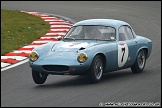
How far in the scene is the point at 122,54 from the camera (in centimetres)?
1304

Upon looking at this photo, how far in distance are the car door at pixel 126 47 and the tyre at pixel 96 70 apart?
31.7 inches

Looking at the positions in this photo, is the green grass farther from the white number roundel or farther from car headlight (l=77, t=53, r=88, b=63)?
car headlight (l=77, t=53, r=88, b=63)

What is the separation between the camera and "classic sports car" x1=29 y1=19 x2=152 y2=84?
11875 mm

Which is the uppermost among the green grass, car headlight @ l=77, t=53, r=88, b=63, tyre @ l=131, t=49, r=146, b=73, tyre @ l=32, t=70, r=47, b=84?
the green grass

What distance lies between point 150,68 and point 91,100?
4498 millimetres

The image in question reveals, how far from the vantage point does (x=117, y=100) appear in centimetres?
1009

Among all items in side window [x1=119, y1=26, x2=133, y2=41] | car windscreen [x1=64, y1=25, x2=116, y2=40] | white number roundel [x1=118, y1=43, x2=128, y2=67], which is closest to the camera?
white number roundel [x1=118, y1=43, x2=128, y2=67]

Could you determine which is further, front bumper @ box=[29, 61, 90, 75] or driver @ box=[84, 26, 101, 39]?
driver @ box=[84, 26, 101, 39]

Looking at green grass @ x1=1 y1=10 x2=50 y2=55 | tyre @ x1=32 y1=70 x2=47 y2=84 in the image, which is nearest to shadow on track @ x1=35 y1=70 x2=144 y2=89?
tyre @ x1=32 y1=70 x2=47 y2=84

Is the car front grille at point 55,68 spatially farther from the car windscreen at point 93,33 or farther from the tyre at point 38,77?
the car windscreen at point 93,33

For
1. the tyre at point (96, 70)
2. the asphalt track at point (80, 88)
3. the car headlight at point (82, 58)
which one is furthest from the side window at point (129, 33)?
the car headlight at point (82, 58)

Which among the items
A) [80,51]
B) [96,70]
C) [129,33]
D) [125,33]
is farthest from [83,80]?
[129,33]

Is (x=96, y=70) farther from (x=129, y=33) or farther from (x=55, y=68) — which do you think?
(x=129, y=33)

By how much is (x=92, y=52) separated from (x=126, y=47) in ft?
4.77
